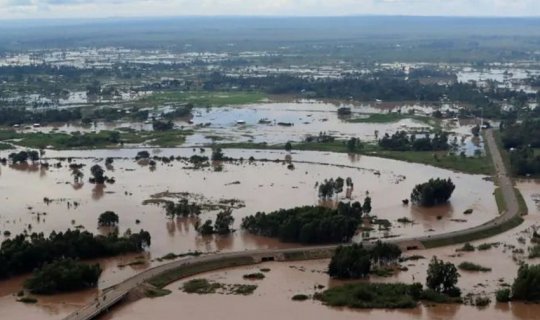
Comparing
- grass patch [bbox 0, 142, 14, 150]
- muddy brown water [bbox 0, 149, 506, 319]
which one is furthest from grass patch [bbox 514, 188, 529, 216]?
grass patch [bbox 0, 142, 14, 150]

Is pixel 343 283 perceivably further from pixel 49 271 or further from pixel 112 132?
pixel 112 132

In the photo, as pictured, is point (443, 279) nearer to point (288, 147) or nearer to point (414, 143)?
point (288, 147)

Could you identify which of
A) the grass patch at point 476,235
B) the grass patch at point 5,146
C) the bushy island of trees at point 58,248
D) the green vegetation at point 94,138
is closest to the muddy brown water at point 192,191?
the bushy island of trees at point 58,248

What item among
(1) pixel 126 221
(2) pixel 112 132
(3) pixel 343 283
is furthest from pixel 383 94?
(3) pixel 343 283

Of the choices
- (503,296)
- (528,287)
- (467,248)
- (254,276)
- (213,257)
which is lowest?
(254,276)

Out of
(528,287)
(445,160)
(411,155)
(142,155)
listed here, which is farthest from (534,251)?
(142,155)

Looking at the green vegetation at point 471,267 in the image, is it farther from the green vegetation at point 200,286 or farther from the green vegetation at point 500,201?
the green vegetation at point 200,286
